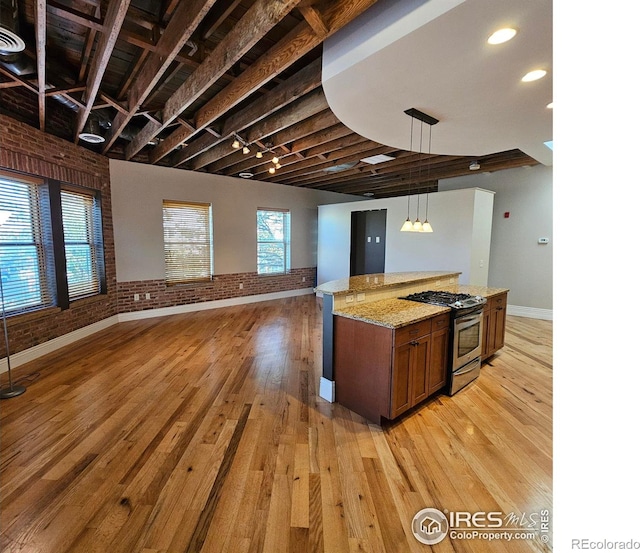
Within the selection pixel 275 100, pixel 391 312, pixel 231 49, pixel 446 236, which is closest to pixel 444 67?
pixel 231 49

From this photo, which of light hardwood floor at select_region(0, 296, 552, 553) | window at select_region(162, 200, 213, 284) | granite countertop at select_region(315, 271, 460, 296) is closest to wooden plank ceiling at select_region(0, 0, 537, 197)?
window at select_region(162, 200, 213, 284)

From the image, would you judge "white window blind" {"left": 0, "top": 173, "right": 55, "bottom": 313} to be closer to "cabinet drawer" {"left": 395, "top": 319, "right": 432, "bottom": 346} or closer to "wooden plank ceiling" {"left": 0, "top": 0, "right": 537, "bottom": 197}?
"wooden plank ceiling" {"left": 0, "top": 0, "right": 537, "bottom": 197}

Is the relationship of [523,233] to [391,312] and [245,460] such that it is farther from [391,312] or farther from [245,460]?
[245,460]

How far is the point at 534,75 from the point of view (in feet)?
7.23

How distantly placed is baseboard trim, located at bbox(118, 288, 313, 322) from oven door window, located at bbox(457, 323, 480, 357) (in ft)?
16.7

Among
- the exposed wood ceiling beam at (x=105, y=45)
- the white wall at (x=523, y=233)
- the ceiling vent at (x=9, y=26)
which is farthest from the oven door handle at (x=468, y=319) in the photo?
the ceiling vent at (x=9, y=26)

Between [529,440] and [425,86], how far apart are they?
2.87m

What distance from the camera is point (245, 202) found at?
267 inches

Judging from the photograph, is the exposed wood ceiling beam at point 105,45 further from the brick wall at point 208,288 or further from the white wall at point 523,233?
the white wall at point 523,233

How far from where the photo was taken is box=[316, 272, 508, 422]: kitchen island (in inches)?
94.4

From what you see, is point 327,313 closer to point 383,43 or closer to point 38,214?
point 383,43

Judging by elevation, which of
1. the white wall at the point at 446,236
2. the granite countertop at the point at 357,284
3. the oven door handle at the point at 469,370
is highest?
the white wall at the point at 446,236

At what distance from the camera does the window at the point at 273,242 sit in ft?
23.8

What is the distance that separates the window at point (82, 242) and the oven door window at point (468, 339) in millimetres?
5134
